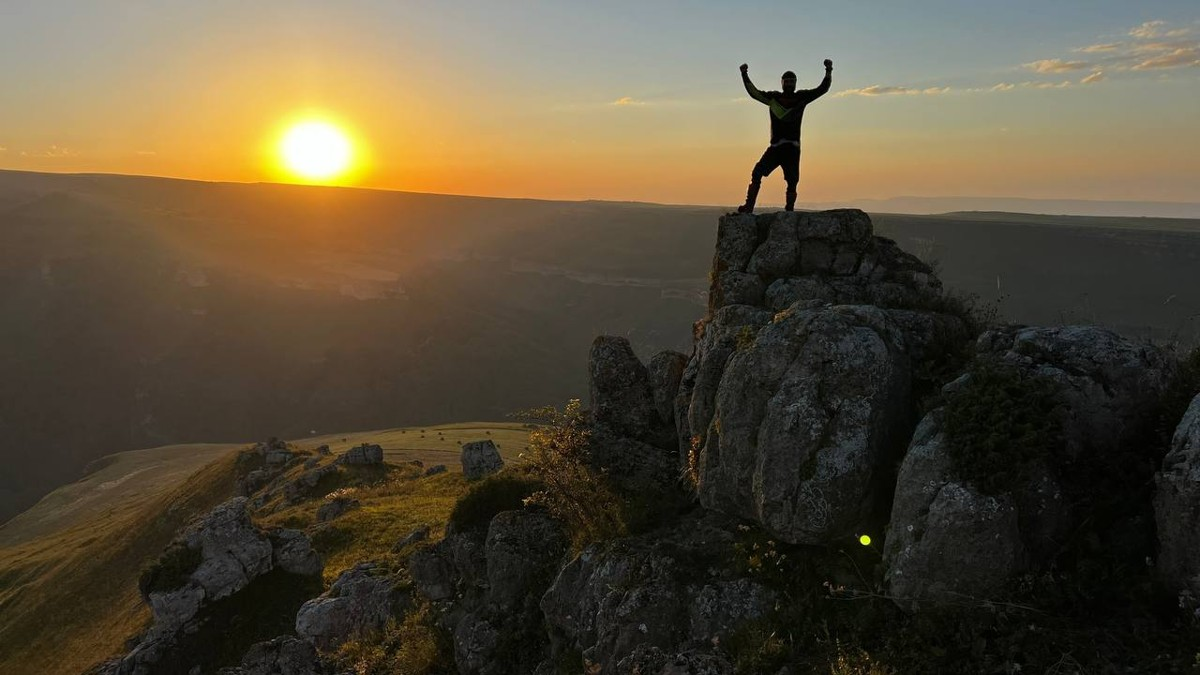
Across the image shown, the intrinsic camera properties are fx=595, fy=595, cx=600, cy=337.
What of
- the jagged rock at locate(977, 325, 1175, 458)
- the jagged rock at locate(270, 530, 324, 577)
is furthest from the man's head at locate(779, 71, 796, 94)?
the jagged rock at locate(270, 530, 324, 577)

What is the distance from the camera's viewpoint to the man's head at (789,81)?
53.3 feet

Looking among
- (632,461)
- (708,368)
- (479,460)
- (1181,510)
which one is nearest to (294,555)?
(479,460)

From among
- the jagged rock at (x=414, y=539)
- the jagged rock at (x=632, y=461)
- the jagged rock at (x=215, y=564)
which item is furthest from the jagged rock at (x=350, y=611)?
the jagged rock at (x=632, y=461)

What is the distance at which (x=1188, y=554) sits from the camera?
7.90m

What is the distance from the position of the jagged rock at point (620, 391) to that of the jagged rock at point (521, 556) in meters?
3.84

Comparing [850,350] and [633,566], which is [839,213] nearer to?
[850,350]

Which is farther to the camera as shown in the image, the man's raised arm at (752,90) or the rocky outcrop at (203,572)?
the rocky outcrop at (203,572)

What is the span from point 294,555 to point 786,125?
26.8 m

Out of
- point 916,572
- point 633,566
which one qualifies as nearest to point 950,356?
point 916,572

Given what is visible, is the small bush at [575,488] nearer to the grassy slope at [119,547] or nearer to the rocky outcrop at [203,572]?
the grassy slope at [119,547]

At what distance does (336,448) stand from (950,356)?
72844 millimetres

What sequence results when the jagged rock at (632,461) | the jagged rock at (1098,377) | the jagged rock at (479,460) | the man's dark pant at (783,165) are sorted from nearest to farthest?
the jagged rock at (1098,377) → the jagged rock at (632,461) → the man's dark pant at (783,165) → the jagged rock at (479,460)

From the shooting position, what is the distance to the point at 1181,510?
8.04 meters

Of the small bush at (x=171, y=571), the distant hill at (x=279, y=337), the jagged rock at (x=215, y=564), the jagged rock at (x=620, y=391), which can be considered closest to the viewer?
the jagged rock at (x=620, y=391)
